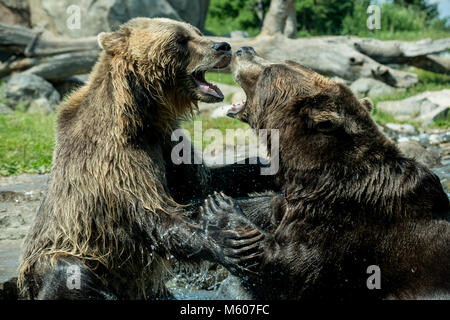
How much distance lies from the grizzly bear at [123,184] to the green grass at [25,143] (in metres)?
4.35

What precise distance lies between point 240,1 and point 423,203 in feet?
104

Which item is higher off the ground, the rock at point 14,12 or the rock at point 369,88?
the rock at point 14,12

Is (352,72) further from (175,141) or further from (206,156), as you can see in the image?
(175,141)

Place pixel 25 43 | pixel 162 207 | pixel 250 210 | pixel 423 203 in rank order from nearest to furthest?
pixel 423 203 < pixel 162 207 < pixel 250 210 < pixel 25 43

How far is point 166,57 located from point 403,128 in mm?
8453

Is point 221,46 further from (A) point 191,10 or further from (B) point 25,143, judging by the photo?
(A) point 191,10

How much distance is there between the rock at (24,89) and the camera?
14.2 m

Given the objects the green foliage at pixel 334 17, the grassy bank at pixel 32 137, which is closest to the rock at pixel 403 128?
the grassy bank at pixel 32 137

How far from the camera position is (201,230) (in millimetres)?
4551

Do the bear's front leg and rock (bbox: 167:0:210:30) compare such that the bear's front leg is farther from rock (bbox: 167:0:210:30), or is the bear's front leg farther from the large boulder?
rock (bbox: 167:0:210:30)

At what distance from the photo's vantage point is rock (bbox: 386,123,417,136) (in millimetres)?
12305

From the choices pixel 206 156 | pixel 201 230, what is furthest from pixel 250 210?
pixel 206 156

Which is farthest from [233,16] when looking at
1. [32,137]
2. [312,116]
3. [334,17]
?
[312,116]

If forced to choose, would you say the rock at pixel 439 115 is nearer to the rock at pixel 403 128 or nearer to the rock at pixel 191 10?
the rock at pixel 403 128
